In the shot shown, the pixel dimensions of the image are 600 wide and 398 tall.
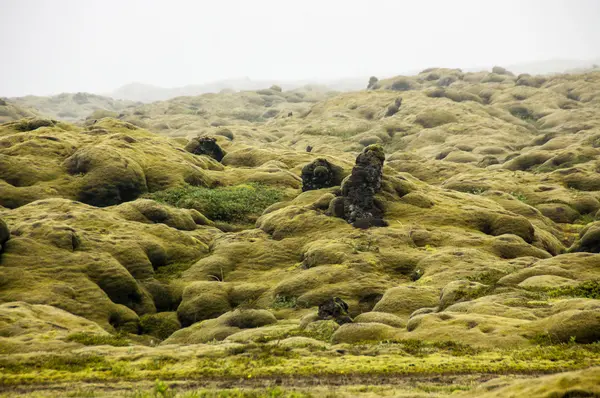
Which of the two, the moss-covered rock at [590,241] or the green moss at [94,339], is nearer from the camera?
the green moss at [94,339]

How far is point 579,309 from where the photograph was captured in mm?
35125

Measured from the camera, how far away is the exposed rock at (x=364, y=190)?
68.8 meters

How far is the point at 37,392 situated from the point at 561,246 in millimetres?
69123

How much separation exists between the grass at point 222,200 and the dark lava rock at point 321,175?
7.71 m

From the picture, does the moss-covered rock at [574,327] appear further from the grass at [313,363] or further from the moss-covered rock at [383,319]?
the moss-covered rock at [383,319]

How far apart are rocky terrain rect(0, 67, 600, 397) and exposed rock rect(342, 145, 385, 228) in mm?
256

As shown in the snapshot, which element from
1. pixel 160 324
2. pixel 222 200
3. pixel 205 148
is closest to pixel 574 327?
pixel 160 324

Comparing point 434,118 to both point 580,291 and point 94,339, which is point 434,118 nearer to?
point 580,291

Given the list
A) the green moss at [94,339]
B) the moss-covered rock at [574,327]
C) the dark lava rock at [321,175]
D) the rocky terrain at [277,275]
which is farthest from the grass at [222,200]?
the moss-covered rock at [574,327]

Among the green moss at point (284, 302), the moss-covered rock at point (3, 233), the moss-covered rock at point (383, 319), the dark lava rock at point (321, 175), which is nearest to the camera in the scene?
the moss-covered rock at point (383, 319)

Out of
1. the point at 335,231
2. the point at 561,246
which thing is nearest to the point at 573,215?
the point at 561,246

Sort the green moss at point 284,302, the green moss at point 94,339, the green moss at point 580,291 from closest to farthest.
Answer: the green moss at point 94,339 → the green moss at point 580,291 → the green moss at point 284,302

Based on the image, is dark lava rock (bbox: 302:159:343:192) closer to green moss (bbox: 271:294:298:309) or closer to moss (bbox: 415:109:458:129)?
green moss (bbox: 271:294:298:309)

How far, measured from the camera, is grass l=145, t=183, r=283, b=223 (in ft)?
271
